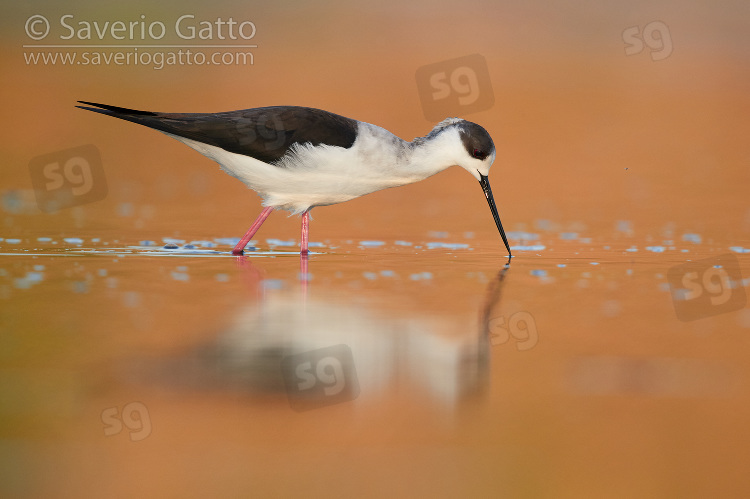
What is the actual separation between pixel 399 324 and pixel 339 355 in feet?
2.15

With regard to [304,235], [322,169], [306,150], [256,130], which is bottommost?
[304,235]

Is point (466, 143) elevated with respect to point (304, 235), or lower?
elevated

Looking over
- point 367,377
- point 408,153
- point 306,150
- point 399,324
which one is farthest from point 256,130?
point 367,377

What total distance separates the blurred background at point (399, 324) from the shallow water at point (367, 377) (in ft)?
0.05

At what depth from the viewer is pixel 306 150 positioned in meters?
7.39

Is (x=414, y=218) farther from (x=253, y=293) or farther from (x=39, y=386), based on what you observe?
(x=39, y=386)

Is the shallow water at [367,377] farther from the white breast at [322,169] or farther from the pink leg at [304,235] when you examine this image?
the white breast at [322,169]

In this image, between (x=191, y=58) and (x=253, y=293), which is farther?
(x=191, y=58)

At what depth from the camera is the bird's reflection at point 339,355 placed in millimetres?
4254

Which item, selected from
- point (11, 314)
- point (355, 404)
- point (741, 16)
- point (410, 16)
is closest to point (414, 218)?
point (11, 314)

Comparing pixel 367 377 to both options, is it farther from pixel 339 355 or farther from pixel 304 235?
pixel 304 235

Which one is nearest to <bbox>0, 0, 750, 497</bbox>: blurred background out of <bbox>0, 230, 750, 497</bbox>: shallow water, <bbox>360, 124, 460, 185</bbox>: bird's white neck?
<bbox>0, 230, 750, 497</bbox>: shallow water

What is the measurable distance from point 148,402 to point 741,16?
18984 millimetres

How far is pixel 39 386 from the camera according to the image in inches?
162
